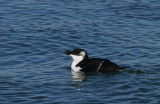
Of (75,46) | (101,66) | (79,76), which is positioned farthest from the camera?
(75,46)

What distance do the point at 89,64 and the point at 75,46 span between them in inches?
117

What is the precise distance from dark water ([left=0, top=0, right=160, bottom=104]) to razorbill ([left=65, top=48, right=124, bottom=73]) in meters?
0.34

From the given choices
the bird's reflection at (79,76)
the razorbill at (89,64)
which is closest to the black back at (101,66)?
the razorbill at (89,64)

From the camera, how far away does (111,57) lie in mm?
18234

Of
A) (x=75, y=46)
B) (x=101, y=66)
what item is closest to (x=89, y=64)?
(x=101, y=66)

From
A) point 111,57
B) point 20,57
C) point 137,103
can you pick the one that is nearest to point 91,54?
point 111,57

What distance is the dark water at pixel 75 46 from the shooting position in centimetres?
1398

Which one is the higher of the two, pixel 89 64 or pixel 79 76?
pixel 89 64

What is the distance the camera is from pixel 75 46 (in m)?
19.6

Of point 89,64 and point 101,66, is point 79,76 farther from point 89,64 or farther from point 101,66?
point 101,66

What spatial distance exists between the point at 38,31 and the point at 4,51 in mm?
2904

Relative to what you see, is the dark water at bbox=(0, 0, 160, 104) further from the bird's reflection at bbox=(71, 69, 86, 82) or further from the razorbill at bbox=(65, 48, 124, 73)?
the razorbill at bbox=(65, 48, 124, 73)

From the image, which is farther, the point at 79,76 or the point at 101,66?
Result: the point at 101,66

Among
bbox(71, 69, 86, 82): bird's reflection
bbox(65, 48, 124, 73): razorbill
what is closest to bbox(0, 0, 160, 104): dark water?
bbox(71, 69, 86, 82): bird's reflection
